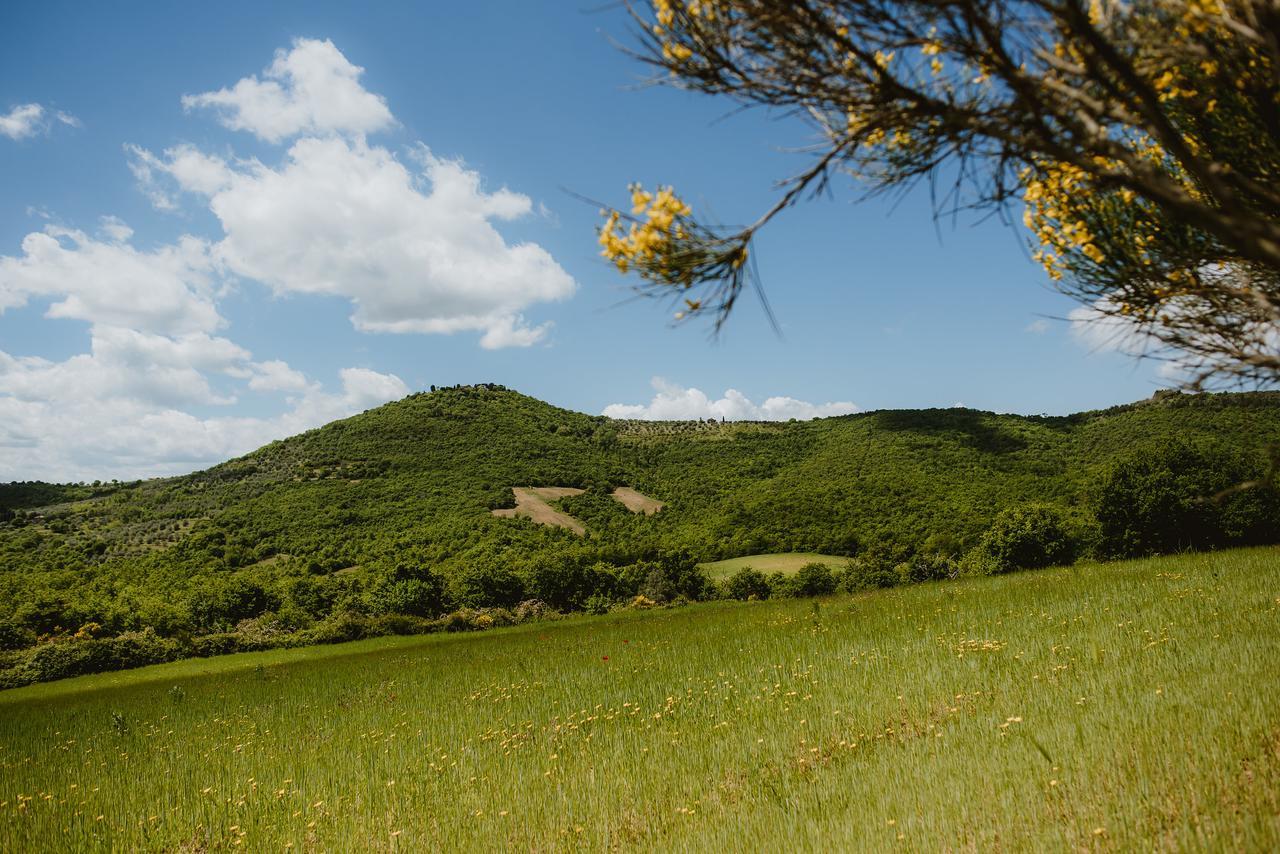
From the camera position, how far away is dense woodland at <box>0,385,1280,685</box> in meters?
32.5

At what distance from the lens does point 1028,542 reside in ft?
115

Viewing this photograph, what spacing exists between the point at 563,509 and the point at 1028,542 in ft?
222

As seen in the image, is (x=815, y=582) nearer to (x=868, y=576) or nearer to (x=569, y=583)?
(x=868, y=576)

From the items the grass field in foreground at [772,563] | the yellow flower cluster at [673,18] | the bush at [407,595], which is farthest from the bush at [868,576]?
the yellow flower cluster at [673,18]

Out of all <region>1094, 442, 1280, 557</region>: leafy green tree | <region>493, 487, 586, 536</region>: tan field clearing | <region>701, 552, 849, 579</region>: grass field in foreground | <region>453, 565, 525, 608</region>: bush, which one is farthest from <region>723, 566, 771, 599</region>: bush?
<region>493, 487, 586, 536</region>: tan field clearing

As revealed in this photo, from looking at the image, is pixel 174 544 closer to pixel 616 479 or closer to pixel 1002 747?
pixel 616 479

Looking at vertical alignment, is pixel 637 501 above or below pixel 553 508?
above

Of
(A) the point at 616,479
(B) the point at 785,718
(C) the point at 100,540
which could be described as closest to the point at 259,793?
(B) the point at 785,718

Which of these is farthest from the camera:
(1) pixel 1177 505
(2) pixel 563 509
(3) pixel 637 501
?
(3) pixel 637 501

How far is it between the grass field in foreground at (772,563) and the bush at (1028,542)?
2156 cm

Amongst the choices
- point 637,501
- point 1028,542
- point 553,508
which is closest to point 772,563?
point 1028,542

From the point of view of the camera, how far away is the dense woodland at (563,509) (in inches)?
1278

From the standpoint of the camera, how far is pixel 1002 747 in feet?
18.9

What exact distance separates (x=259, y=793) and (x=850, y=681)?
823 cm
